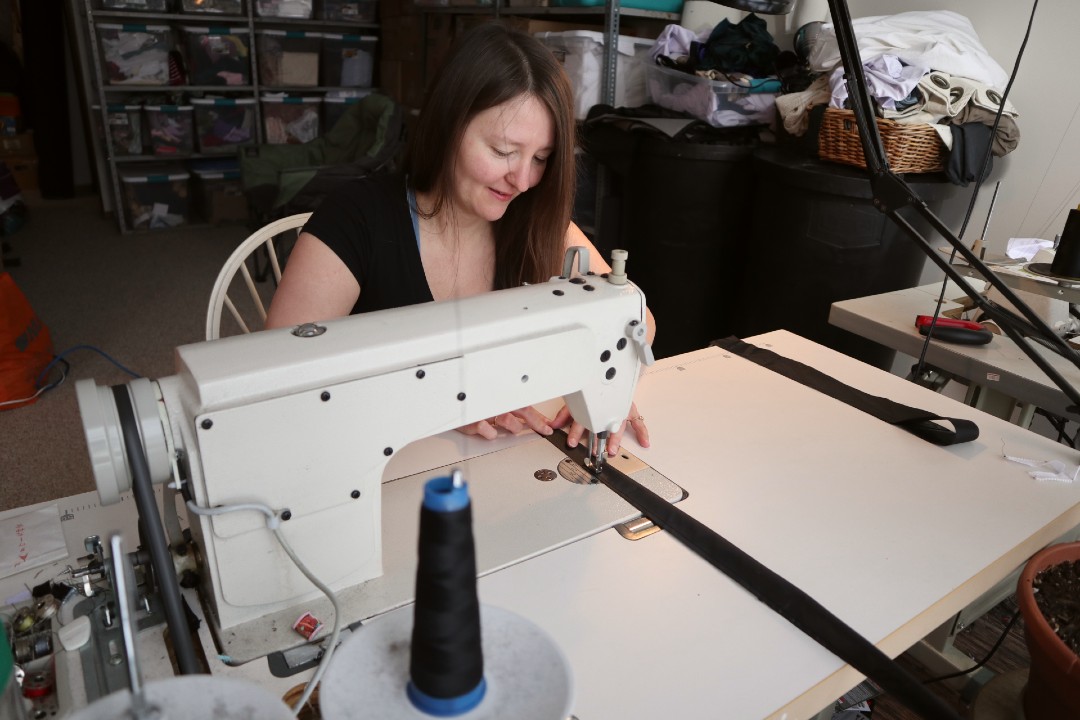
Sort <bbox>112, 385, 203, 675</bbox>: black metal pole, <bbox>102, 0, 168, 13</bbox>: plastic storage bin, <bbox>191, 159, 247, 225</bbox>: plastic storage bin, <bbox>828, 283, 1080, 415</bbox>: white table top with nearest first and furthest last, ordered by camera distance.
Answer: <bbox>112, 385, 203, 675</bbox>: black metal pole → <bbox>828, 283, 1080, 415</bbox>: white table top → <bbox>102, 0, 168, 13</bbox>: plastic storage bin → <bbox>191, 159, 247, 225</bbox>: plastic storage bin

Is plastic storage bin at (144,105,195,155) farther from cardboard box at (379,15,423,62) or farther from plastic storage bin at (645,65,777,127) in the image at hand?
plastic storage bin at (645,65,777,127)

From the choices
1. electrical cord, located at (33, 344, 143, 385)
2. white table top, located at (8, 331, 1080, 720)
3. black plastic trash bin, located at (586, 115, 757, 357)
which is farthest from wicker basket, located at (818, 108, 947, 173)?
electrical cord, located at (33, 344, 143, 385)

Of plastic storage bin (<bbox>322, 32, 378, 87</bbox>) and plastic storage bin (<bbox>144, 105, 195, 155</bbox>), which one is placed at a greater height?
plastic storage bin (<bbox>322, 32, 378, 87</bbox>)

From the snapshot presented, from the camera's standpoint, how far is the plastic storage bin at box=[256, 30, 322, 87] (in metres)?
4.87

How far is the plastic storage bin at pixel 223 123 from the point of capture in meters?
4.77

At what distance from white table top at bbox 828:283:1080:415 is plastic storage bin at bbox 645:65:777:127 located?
0.99m

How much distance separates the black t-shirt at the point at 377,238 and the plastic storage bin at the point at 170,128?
4049mm

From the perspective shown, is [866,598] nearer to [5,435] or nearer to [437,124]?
[437,124]

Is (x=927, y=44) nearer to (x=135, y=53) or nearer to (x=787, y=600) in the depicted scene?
(x=787, y=600)

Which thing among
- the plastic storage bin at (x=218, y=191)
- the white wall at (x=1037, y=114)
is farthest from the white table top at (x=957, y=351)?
the plastic storage bin at (x=218, y=191)

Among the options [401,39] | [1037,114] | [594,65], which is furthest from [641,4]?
[401,39]

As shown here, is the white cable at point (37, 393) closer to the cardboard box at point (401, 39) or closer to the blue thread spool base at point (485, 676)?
the cardboard box at point (401, 39)

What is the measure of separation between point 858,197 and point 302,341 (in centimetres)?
191

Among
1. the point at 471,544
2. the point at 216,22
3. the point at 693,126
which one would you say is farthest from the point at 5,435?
the point at 216,22
